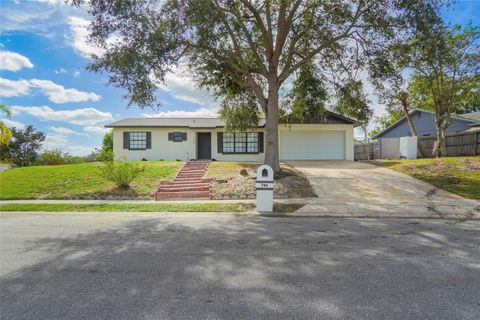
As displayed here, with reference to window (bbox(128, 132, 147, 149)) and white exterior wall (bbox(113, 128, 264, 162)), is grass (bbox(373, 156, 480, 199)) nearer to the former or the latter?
white exterior wall (bbox(113, 128, 264, 162))

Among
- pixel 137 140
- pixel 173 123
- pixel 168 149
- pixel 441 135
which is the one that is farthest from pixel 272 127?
pixel 441 135

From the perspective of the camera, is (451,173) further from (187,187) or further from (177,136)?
(177,136)

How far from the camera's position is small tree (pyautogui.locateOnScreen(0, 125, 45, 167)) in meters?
29.8

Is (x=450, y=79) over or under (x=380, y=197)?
over

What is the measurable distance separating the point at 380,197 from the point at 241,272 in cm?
909

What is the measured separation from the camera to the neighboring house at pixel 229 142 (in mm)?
23266

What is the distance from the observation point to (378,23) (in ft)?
39.7

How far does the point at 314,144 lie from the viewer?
23.4 metres

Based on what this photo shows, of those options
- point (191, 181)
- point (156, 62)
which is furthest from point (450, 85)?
point (156, 62)

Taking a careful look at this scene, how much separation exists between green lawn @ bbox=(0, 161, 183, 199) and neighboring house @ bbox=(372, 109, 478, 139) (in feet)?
76.8

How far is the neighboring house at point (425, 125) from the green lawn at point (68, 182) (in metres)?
23.4

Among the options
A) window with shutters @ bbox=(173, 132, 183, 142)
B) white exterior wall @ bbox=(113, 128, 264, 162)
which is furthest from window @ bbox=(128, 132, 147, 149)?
window with shutters @ bbox=(173, 132, 183, 142)

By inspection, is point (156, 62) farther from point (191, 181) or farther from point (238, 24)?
point (191, 181)

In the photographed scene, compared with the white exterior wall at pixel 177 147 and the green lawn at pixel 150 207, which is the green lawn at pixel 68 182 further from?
the white exterior wall at pixel 177 147
